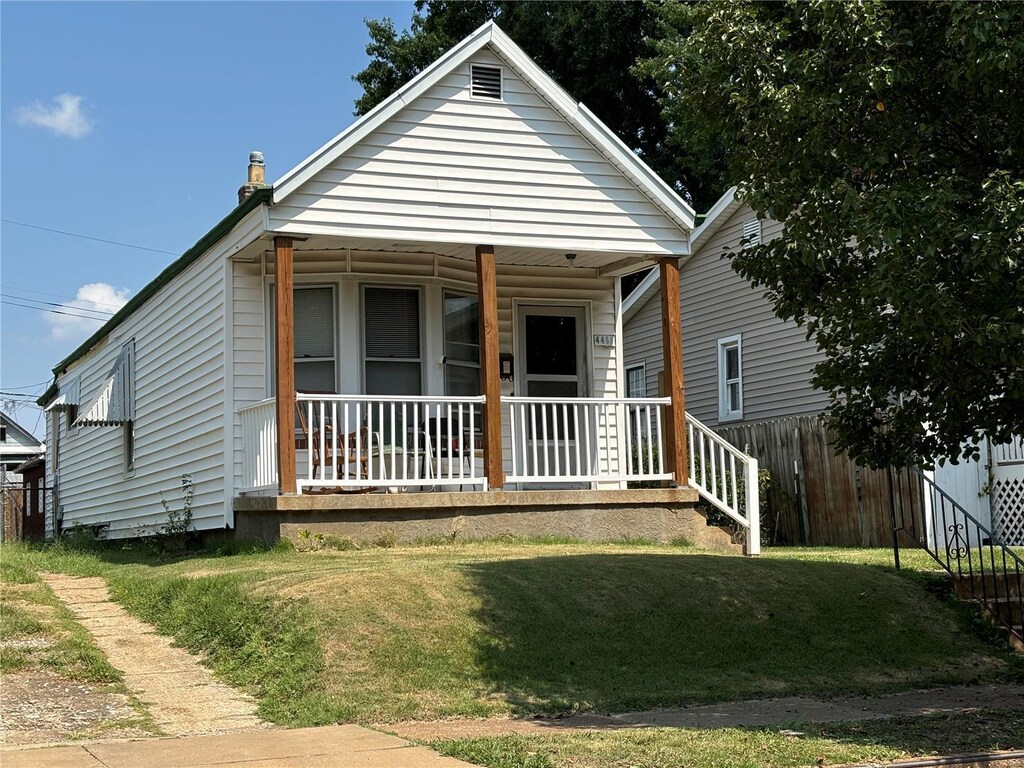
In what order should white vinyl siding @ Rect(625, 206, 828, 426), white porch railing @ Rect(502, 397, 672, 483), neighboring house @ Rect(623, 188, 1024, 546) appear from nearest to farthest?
white porch railing @ Rect(502, 397, 672, 483)
neighboring house @ Rect(623, 188, 1024, 546)
white vinyl siding @ Rect(625, 206, 828, 426)

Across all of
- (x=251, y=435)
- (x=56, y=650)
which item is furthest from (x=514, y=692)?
(x=251, y=435)

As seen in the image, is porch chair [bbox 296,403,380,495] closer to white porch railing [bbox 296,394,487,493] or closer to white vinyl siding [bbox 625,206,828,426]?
white porch railing [bbox 296,394,487,493]

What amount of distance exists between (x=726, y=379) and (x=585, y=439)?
342 inches

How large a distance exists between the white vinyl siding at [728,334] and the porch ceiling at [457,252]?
226 inches

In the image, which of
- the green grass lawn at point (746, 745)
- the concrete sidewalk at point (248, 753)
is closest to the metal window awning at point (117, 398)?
the concrete sidewalk at point (248, 753)

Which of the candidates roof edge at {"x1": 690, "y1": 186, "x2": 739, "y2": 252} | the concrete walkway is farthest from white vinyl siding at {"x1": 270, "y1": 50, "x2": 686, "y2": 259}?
roof edge at {"x1": 690, "y1": 186, "x2": 739, "y2": 252}

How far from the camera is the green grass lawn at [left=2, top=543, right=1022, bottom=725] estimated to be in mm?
9102

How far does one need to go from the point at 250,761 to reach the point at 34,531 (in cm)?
2710

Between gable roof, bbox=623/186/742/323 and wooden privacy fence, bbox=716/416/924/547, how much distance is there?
4.07 m

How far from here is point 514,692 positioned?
9070mm

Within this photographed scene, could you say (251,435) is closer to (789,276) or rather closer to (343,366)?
(343,366)

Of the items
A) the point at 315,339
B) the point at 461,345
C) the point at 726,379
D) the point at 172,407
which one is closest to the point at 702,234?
the point at 726,379

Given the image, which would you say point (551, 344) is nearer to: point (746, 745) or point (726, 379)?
point (726, 379)

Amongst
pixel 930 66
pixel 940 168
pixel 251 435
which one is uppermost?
pixel 930 66
